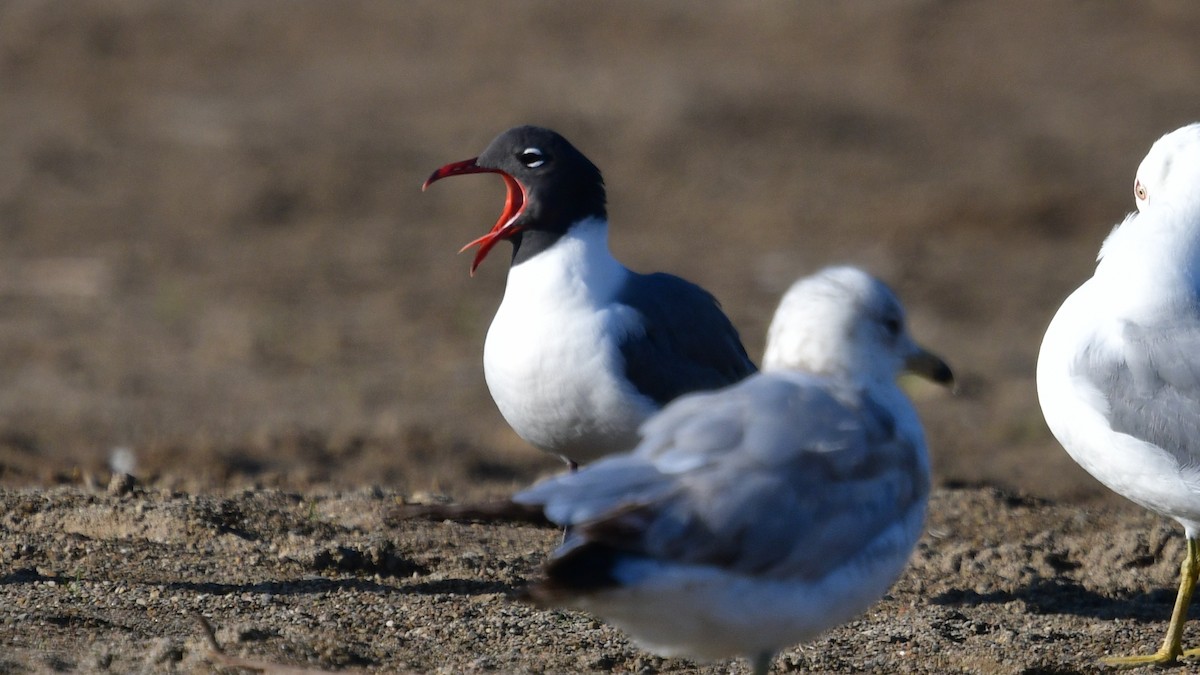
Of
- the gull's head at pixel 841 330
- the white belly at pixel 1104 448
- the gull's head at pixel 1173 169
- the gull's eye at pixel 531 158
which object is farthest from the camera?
the gull's eye at pixel 531 158

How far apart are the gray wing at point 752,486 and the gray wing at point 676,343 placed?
1446 mm

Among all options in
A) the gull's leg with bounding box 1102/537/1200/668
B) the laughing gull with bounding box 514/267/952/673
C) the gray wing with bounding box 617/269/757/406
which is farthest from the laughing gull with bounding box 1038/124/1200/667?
the laughing gull with bounding box 514/267/952/673

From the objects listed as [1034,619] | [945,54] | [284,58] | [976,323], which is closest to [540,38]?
[284,58]

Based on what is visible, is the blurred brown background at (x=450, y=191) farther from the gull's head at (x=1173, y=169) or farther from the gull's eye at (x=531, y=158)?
the gull's head at (x=1173, y=169)

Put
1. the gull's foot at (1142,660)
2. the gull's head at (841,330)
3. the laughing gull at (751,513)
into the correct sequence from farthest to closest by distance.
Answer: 1. the gull's foot at (1142,660)
2. the gull's head at (841,330)
3. the laughing gull at (751,513)

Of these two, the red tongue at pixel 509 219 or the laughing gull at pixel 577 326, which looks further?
the red tongue at pixel 509 219

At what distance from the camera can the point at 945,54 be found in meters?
22.2

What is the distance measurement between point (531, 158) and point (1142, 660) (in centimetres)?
276

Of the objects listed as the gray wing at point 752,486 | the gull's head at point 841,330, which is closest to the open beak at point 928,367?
the gull's head at point 841,330

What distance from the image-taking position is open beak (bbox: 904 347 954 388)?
15.7 ft

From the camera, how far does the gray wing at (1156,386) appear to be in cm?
548

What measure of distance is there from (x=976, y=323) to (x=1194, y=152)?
7.06 meters

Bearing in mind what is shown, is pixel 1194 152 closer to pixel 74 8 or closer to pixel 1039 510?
pixel 1039 510

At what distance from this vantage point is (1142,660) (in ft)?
17.5
